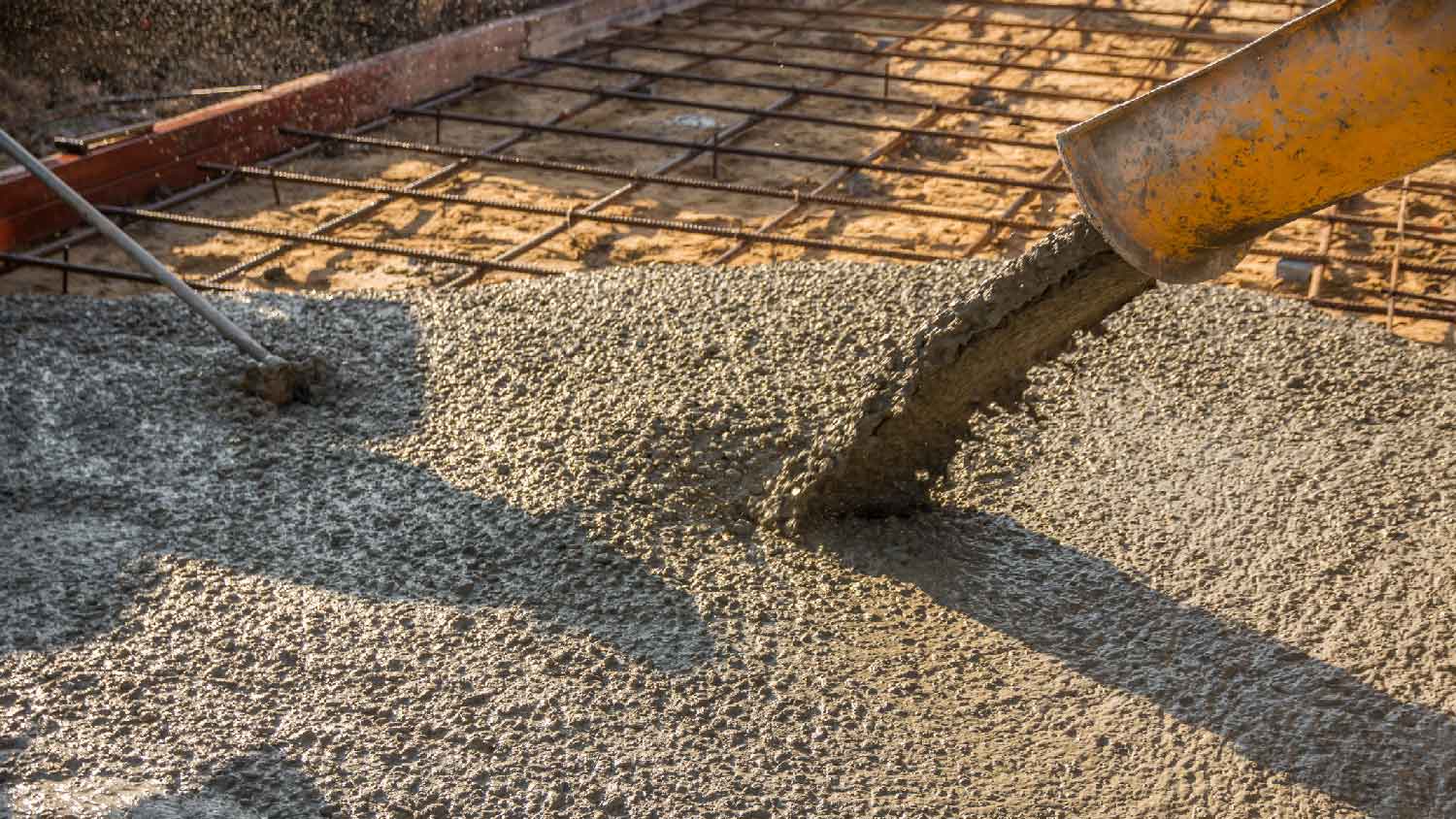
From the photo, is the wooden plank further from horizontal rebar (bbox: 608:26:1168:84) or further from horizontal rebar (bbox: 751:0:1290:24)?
horizontal rebar (bbox: 751:0:1290:24)

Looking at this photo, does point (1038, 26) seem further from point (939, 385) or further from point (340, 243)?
point (939, 385)

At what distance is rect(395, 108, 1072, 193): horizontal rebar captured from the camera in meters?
5.54

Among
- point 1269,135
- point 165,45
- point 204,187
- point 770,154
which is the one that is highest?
point 1269,135

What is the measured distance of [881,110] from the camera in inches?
290

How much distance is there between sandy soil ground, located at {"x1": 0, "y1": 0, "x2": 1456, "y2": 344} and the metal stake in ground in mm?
1333

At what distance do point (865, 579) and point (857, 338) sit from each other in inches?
43.2

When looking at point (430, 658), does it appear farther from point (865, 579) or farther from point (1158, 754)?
point (1158, 754)

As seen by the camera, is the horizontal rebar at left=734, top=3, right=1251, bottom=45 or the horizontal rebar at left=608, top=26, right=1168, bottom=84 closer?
the horizontal rebar at left=608, top=26, right=1168, bottom=84

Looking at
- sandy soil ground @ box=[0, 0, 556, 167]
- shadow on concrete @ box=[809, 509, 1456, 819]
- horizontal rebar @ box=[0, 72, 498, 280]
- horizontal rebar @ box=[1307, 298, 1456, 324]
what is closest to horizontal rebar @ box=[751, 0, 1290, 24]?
sandy soil ground @ box=[0, 0, 556, 167]

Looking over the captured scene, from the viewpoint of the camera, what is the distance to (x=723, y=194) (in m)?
6.20

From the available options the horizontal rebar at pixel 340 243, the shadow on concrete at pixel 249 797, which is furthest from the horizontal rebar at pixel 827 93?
the shadow on concrete at pixel 249 797

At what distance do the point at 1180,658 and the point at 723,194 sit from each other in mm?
3914

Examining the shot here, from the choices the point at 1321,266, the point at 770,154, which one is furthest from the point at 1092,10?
the point at 1321,266

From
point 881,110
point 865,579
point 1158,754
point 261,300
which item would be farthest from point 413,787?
point 881,110
